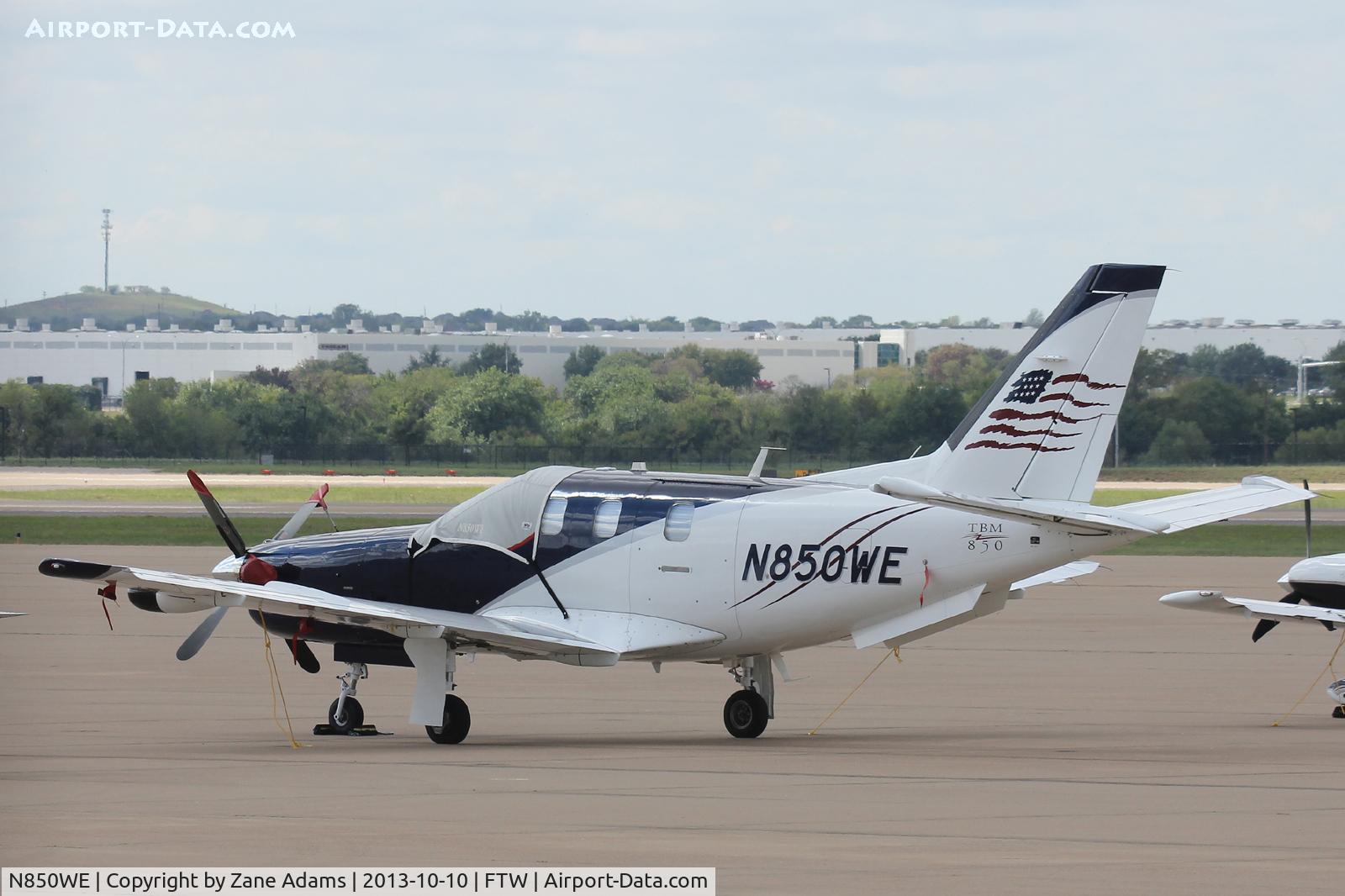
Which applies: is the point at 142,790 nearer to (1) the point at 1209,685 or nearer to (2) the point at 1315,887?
(2) the point at 1315,887

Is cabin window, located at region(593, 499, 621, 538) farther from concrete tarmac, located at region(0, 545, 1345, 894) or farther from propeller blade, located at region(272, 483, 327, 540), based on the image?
propeller blade, located at region(272, 483, 327, 540)

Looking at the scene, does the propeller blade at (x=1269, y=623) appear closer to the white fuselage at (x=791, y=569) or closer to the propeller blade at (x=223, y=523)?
the white fuselage at (x=791, y=569)

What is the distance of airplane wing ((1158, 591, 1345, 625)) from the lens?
18562mm

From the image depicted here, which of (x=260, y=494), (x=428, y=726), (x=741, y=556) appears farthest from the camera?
(x=260, y=494)

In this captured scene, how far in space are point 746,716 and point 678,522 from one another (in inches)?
77.0

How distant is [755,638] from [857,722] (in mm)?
2014

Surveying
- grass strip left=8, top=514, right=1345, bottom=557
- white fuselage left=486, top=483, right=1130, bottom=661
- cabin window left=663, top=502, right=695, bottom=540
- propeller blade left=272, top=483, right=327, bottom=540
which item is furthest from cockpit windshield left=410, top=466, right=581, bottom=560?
grass strip left=8, top=514, right=1345, bottom=557

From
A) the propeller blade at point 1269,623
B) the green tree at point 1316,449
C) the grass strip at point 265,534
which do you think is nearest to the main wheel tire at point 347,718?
the propeller blade at point 1269,623

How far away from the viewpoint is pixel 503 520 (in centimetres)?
1777

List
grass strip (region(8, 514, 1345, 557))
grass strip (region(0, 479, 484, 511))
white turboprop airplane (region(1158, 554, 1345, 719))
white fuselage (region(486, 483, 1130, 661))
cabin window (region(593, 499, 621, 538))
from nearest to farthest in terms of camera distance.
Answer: white fuselage (region(486, 483, 1130, 661)) → cabin window (region(593, 499, 621, 538)) → white turboprop airplane (region(1158, 554, 1345, 719)) → grass strip (region(8, 514, 1345, 557)) → grass strip (region(0, 479, 484, 511))

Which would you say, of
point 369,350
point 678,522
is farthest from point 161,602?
point 369,350

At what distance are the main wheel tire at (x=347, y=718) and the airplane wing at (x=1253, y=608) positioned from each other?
8.17 m

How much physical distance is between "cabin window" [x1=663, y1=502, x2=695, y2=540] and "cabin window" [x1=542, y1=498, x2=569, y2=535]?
1.05 meters

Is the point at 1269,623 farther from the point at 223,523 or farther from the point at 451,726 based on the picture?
the point at 223,523
